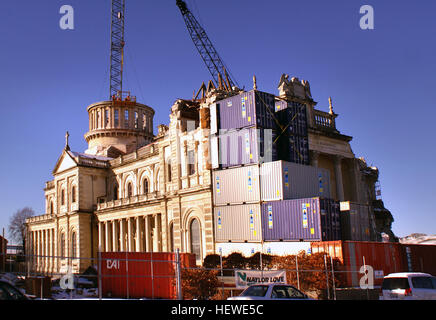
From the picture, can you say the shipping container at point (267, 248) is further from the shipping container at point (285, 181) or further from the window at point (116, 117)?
the window at point (116, 117)

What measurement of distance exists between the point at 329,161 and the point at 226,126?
43.7 ft

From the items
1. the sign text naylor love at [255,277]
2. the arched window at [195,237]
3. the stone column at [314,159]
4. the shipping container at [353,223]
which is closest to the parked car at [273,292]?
the sign text naylor love at [255,277]

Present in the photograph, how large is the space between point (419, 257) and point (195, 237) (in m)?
17.0

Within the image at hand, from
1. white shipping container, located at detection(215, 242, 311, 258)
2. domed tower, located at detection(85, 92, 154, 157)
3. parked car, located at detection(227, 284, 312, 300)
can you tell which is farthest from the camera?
domed tower, located at detection(85, 92, 154, 157)

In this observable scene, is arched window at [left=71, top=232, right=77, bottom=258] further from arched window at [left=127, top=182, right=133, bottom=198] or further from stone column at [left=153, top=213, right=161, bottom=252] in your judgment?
stone column at [left=153, top=213, right=161, bottom=252]

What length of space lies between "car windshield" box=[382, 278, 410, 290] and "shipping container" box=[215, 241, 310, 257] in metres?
9.83

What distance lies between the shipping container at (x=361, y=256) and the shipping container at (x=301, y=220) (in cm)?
138

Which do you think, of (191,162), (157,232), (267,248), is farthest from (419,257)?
(157,232)

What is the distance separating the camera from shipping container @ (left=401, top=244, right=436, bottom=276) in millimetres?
29156

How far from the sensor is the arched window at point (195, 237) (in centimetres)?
3528

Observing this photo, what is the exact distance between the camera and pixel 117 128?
66.7 metres

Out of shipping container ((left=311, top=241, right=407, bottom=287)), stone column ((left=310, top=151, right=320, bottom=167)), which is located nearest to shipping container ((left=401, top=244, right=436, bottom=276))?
shipping container ((left=311, top=241, right=407, bottom=287))

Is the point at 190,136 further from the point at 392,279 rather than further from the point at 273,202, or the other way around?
the point at 392,279

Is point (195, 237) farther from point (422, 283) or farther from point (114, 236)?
point (422, 283)
